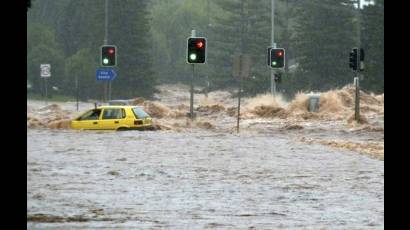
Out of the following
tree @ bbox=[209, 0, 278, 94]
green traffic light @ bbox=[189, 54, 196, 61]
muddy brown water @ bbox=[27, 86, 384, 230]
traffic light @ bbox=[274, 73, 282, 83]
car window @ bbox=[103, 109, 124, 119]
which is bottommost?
muddy brown water @ bbox=[27, 86, 384, 230]

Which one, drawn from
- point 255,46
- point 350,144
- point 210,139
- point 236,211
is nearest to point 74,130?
point 210,139

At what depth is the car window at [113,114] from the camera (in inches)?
1233

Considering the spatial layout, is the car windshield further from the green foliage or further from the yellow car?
the green foliage

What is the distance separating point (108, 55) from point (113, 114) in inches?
414

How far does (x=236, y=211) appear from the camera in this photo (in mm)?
11820

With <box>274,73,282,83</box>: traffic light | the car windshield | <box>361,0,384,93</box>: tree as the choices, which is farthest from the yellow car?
<box>361,0,384,93</box>: tree

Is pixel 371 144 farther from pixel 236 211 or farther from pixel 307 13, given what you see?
pixel 307 13

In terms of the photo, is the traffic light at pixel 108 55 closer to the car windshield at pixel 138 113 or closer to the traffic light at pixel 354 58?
the car windshield at pixel 138 113

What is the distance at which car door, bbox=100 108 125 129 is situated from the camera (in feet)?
103

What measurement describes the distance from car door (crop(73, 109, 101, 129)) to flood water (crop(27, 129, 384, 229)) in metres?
4.44

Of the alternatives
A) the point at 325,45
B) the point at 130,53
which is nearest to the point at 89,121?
the point at 325,45

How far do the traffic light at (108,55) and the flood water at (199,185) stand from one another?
1431cm

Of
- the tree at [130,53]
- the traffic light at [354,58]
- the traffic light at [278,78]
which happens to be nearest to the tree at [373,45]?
the tree at [130,53]
